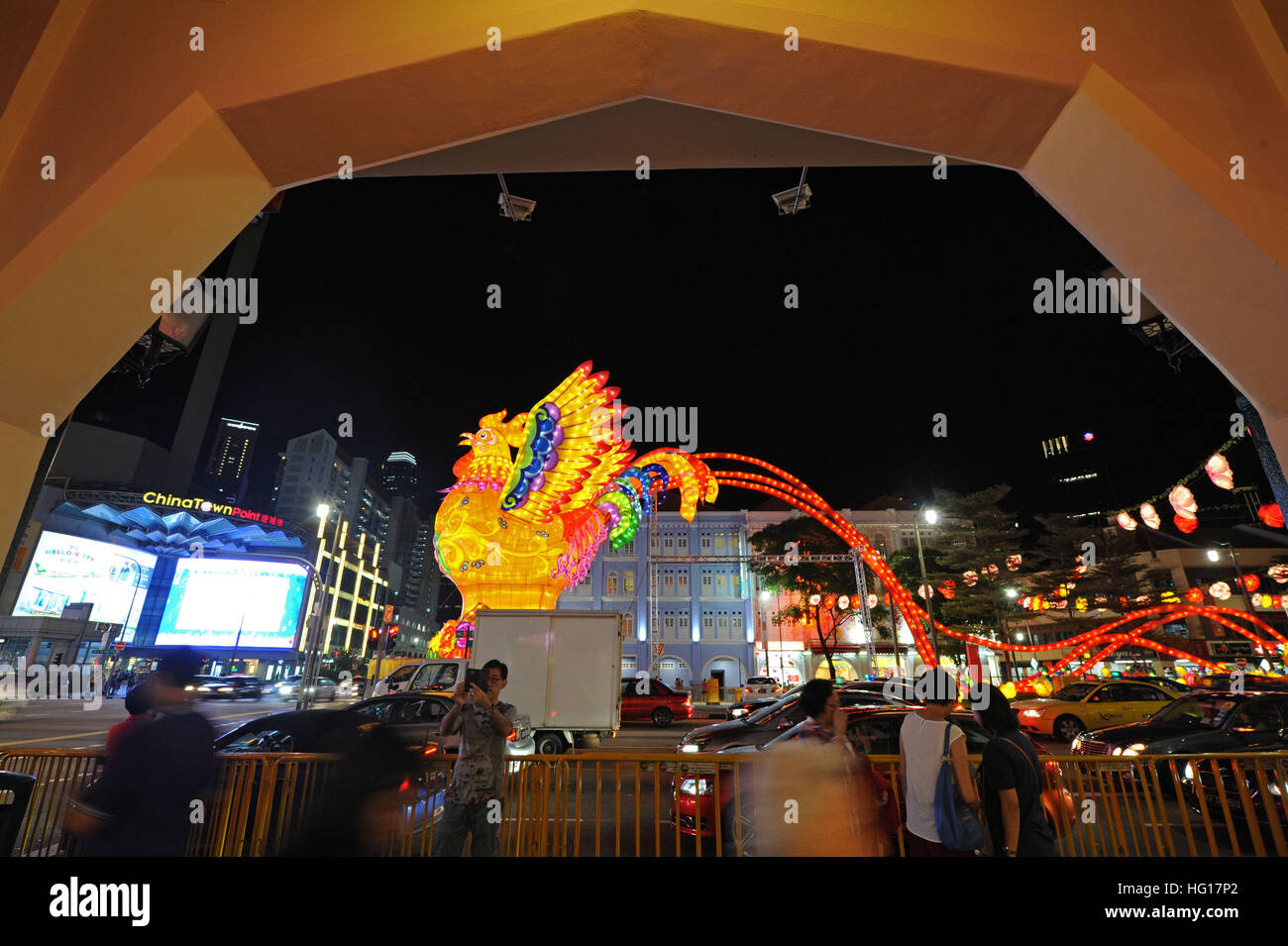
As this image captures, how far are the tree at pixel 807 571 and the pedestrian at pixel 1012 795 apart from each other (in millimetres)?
32455

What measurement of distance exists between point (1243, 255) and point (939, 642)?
39.9m

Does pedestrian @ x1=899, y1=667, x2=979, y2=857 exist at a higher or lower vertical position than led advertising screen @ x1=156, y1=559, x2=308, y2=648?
lower

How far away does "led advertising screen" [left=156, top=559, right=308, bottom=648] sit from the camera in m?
34.2

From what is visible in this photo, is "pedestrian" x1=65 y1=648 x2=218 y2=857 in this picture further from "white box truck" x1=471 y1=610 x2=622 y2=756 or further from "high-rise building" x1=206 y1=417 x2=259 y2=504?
"high-rise building" x1=206 y1=417 x2=259 y2=504

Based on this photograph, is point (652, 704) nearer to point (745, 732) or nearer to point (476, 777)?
point (745, 732)

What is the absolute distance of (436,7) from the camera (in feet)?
8.98

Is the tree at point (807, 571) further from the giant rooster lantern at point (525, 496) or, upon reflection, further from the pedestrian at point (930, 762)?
the pedestrian at point (930, 762)

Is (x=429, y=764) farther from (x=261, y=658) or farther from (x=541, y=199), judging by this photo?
(x=261, y=658)

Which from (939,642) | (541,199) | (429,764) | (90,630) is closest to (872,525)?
(939,642)

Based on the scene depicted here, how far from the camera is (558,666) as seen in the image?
1168 centimetres

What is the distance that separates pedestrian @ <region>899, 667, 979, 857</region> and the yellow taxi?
1200 cm

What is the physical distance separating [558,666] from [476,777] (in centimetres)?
726

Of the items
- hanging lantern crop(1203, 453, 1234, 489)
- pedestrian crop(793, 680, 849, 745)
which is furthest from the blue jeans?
hanging lantern crop(1203, 453, 1234, 489)

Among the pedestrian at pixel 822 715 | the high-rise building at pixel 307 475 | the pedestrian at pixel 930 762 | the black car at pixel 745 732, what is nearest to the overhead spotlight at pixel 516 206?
the pedestrian at pixel 822 715
